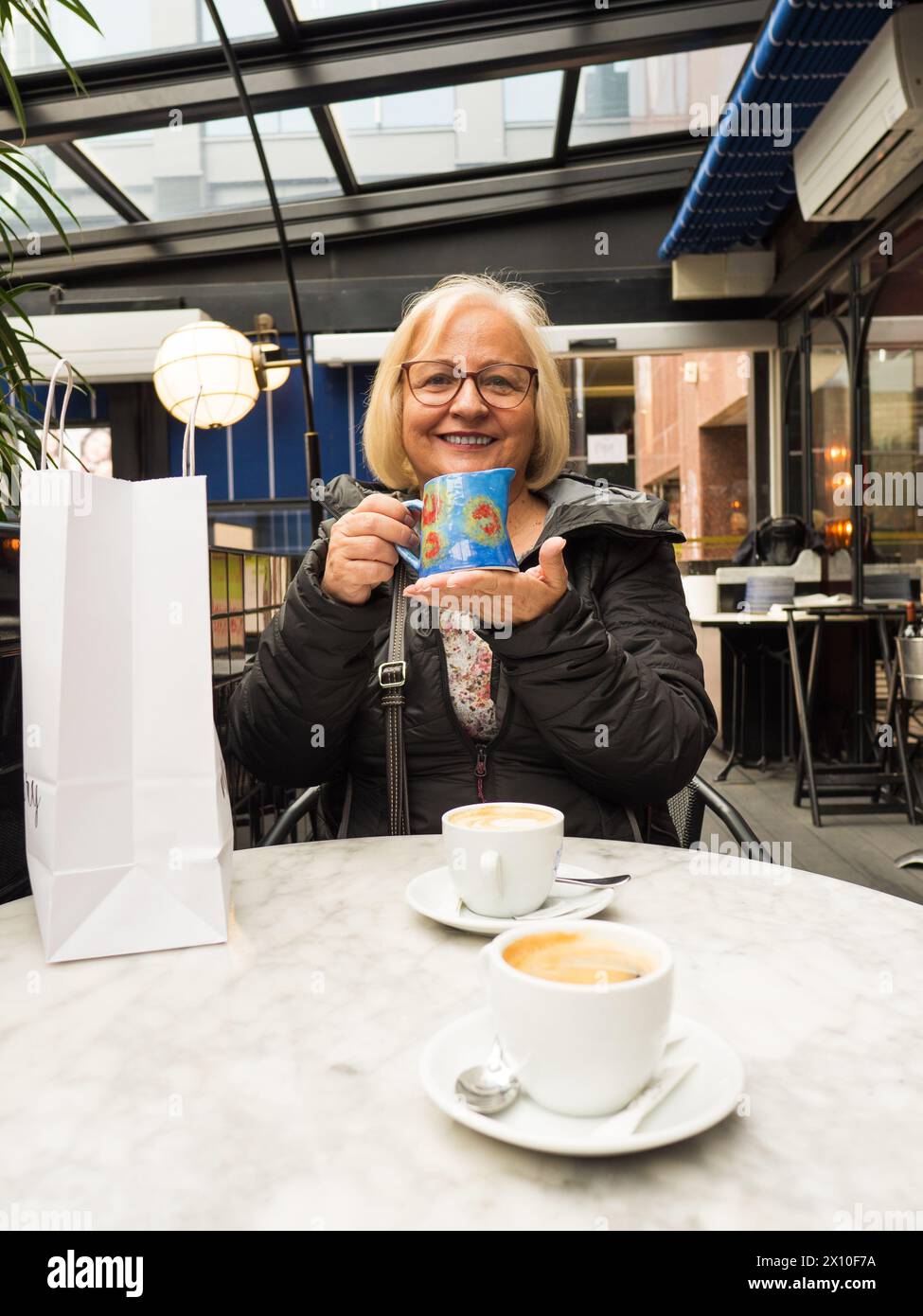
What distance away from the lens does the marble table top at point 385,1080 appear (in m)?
0.39

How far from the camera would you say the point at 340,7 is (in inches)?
162

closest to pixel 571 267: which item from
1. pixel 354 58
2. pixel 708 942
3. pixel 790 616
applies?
pixel 354 58

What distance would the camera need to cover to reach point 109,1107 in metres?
0.47

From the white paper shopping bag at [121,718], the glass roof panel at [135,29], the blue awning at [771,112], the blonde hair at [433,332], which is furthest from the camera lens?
the glass roof panel at [135,29]

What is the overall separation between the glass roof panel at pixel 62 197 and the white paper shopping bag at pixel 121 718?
16.9 ft

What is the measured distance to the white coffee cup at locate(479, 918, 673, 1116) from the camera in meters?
0.42

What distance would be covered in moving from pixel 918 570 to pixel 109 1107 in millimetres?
5055

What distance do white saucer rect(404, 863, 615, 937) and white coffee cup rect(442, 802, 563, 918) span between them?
0.5 inches

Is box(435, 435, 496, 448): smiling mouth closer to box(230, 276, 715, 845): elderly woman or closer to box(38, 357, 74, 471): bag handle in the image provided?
box(230, 276, 715, 845): elderly woman

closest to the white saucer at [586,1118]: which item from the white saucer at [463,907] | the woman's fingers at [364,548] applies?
the white saucer at [463,907]

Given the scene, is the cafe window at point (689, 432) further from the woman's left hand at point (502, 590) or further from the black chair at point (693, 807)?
the woman's left hand at point (502, 590)

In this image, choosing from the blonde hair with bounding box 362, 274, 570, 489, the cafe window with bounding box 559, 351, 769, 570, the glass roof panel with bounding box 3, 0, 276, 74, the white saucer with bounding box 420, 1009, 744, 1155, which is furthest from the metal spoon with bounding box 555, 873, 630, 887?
the cafe window with bounding box 559, 351, 769, 570
